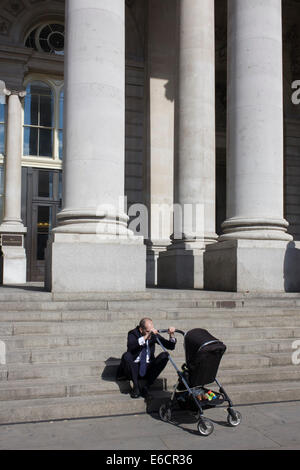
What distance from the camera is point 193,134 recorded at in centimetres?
1659

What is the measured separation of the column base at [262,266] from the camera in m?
13.0

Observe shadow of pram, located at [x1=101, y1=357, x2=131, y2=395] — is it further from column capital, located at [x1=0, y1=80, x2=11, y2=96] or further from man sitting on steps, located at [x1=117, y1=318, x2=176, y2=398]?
column capital, located at [x1=0, y1=80, x2=11, y2=96]

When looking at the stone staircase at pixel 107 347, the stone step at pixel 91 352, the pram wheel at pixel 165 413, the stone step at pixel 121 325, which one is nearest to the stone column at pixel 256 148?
the stone staircase at pixel 107 347

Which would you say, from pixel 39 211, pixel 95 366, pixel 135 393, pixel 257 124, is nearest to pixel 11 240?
pixel 39 211

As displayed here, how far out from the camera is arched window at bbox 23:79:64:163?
22.8 meters

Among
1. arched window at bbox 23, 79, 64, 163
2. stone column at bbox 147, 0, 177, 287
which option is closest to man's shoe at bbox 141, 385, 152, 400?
stone column at bbox 147, 0, 177, 287

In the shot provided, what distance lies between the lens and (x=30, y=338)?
26.9 feet

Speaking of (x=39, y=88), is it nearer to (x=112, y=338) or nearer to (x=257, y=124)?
(x=257, y=124)

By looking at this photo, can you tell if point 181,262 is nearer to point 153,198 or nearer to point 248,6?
point 153,198

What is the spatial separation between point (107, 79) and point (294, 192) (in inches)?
670

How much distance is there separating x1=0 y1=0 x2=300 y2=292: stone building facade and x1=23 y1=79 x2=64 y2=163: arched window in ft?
0.16

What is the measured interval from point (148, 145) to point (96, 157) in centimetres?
964

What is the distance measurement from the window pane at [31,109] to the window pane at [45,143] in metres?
0.52
